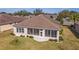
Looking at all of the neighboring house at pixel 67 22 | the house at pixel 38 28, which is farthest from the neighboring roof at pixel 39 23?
the neighboring house at pixel 67 22

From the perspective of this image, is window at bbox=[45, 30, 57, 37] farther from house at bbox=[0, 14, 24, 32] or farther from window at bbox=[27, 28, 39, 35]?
house at bbox=[0, 14, 24, 32]

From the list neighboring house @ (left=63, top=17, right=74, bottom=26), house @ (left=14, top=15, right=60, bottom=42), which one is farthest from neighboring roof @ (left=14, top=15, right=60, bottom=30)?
neighboring house @ (left=63, top=17, right=74, bottom=26)

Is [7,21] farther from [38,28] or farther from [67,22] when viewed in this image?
[67,22]

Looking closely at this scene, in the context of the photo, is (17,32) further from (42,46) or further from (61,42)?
(61,42)

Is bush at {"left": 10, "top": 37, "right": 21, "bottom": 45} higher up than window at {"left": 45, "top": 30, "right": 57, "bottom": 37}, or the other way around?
window at {"left": 45, "top": 30, "right": 57, "bottom": 37}

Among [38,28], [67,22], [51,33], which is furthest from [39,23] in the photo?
[67,22]
